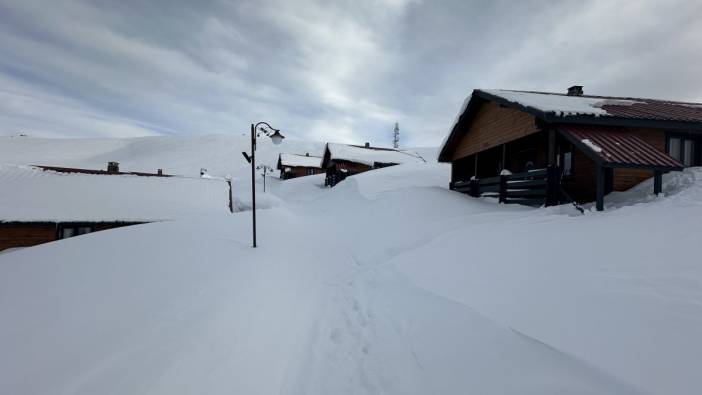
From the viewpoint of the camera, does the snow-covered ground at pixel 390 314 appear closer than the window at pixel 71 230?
Yes

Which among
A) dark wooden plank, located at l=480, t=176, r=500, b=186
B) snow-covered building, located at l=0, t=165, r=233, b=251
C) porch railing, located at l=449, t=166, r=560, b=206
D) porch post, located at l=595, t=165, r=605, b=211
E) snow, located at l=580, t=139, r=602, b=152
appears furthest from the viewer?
snow-covered building, located at l=0, t=165, r=233, b=251

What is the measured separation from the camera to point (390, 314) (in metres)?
4.98

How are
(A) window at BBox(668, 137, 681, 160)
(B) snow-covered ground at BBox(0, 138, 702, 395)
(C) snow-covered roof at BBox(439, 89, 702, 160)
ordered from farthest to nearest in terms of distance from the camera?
(A) window at BBox(668, 137, 681, 160)
(C) snow-covered roof at BBox(439, 89, 702, 160)
(B) snow-covered ground at BBox(0, 138, 702, 395)

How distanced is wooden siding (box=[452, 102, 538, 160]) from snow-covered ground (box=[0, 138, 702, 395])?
13.4 feet

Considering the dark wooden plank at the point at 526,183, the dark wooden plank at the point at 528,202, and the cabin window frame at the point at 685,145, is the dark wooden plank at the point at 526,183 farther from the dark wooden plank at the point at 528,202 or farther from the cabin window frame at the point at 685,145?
the cabin window frame at the point at 685,145

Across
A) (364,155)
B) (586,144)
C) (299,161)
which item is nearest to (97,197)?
(586,144)

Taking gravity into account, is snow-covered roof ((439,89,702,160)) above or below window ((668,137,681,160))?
above

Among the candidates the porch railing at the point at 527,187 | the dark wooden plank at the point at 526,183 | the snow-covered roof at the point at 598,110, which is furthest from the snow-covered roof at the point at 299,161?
the snow-covered roof at the point at 598,110

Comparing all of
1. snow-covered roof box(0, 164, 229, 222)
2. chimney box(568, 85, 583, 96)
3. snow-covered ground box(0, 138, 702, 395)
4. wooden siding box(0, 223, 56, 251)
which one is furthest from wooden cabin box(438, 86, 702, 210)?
wooden siding box(0, 223, 56, 251)

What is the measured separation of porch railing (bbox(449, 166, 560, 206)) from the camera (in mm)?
9180

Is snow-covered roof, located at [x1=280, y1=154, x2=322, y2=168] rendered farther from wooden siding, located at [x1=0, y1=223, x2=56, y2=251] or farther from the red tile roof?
the red tile roof

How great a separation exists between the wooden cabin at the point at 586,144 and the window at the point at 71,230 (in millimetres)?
19097

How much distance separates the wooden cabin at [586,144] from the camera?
7.64 m

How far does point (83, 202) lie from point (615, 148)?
2231 centimetres
